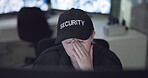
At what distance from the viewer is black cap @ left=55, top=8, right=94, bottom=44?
1.10 meters

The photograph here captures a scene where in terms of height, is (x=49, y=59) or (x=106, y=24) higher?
(x=49, y=59)

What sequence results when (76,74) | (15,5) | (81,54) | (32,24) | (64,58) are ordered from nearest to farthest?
(76,74) → (81,54) → (64,58) → (32,24) → (15,5)

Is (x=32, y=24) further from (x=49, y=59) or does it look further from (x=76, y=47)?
(x=76, y=47)

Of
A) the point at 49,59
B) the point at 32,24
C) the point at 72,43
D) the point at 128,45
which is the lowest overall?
the point at 128,45

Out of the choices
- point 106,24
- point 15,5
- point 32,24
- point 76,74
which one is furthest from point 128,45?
point 76,74

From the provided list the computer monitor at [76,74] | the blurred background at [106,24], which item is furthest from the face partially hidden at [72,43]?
the blurred background at [106,24]

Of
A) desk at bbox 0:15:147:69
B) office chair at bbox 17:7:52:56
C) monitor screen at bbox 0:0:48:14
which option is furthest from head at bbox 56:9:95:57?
monitor screen at bbox 0:0:48:14

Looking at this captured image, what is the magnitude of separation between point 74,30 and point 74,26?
0.07ft

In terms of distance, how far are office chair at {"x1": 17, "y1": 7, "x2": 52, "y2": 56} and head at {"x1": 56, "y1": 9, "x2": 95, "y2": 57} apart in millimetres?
1817

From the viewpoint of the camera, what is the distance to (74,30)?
110 centimetres

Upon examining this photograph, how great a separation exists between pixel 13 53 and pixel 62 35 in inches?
109

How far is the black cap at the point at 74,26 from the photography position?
1.10m

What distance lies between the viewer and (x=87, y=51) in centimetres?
112

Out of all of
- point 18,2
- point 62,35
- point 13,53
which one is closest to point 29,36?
point 18,2
